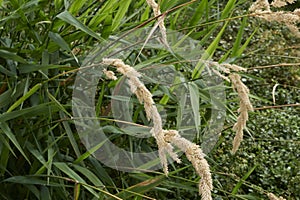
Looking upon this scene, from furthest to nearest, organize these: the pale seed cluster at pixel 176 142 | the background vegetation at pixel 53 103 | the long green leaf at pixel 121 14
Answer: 1. the long green leaf at pixel 121 14
2. the background vegetation at pixel 53 103
3. the pale seed cluster at pixel 176 142

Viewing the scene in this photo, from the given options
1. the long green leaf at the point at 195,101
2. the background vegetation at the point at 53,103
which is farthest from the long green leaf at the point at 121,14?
the long green leaf at the point at 195,101

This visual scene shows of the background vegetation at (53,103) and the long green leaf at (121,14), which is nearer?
the background vegetation at (53,103)

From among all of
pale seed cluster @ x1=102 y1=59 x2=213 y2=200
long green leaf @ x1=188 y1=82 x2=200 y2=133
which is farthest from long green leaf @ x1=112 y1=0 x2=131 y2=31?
pale seed cluster @ x1=102 y1=59 x2=213 y2=200

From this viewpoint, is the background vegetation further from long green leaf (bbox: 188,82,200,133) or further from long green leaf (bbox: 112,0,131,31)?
long green leaf (bbox: 188,82,200,133)

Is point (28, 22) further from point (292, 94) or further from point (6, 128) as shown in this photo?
point (292, 94)

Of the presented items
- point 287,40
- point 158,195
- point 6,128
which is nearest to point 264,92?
point 287,40

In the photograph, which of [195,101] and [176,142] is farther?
[195,101]

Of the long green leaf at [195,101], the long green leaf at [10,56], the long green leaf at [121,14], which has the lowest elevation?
the long green leaf at [195,101]

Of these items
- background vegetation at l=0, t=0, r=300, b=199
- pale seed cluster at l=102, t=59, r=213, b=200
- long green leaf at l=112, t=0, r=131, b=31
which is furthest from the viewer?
long green leaf at l=112, t=0, r=131, b=31

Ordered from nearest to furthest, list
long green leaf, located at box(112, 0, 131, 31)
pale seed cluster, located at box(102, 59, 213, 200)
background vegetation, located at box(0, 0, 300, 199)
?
pale seed cluster, located at box(102, 59, 213, 200) → background vegetation, located at box(0, 0, 300, 199) → long green leaf, located at box(112, 0, 131, 31)

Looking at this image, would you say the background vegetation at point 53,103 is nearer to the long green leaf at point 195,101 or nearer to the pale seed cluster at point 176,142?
the long green leaf at point 195,101

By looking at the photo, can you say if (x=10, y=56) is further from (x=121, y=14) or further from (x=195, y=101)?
(x=195, y=101)

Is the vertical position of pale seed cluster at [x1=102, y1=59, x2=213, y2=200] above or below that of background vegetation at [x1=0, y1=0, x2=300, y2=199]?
above

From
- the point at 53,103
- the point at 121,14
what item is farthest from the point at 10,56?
the point at 121,14
